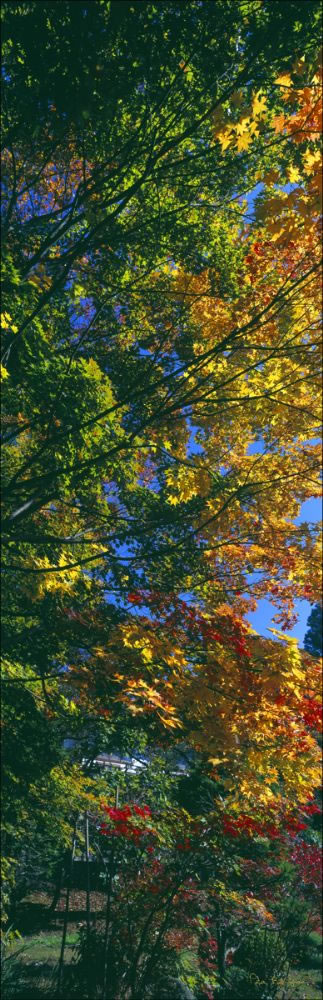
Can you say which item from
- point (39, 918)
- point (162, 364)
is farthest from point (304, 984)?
point (162, 364)

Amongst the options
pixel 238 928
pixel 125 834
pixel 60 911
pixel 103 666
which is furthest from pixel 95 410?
pixel 60 911

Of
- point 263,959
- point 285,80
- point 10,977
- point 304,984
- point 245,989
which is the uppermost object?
point 285,80

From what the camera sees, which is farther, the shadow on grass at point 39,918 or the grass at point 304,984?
the shadow on grass at point 39,918

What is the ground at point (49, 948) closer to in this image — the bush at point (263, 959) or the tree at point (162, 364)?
the bush at point (263, 959)

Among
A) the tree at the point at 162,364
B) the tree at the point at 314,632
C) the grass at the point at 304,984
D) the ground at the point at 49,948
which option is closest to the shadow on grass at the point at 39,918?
the ground at the point at 49,948

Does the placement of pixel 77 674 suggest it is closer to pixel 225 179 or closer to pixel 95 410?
pixel 95 410

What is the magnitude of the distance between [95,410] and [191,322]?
6.68ft

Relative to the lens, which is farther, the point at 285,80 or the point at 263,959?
the point at 263,959

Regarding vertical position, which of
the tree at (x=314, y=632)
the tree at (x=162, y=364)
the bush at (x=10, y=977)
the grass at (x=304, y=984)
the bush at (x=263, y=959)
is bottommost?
the grass at (x=304, y=984)

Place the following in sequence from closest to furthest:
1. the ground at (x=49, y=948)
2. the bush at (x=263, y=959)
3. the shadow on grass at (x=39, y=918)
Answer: the ground at (x=49, y=948) → the bush at (x=263, y=959) → the shadow on grass at (x=39, y=918)

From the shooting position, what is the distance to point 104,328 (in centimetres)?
648

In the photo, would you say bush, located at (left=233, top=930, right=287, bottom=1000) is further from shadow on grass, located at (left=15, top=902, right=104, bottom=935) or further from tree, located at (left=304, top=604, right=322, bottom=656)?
tree, located at (left=304, top=604, right=322, bottom=656)

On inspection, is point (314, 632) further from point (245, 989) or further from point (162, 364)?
point (162, 364)

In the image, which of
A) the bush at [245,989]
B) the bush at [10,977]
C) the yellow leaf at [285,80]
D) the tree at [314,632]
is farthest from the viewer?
the tree at [314,632]
